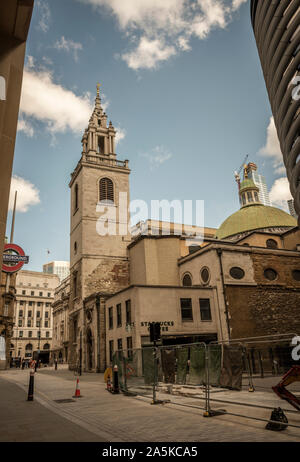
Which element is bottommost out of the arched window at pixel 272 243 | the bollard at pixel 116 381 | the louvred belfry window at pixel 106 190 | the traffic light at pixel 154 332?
the bollard at pixel 116 381

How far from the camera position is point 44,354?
7975cm

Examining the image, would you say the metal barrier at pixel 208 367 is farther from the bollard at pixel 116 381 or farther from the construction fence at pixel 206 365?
the bollard at pixel 116 381

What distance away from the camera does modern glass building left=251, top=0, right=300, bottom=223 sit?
1425 centimetres

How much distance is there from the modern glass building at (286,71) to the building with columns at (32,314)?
86307 millimetres

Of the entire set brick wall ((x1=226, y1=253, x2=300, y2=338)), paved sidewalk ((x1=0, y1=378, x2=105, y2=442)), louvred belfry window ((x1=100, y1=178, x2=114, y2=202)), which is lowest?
paved sidewalk ((x1=0, y1=378, x2=105, y2=442))

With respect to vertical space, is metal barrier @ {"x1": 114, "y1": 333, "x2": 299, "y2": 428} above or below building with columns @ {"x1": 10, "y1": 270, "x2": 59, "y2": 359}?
below

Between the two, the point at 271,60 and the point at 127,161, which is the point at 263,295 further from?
the point at 127,161

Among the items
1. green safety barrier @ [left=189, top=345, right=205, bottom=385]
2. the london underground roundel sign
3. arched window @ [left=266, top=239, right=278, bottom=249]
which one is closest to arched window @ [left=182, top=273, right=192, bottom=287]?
arched window @ [left=266, top=239, right=278, bottom=249]

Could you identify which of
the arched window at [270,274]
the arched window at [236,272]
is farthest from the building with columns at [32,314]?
the arched window at [270,274]

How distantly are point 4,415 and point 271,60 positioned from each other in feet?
59.9

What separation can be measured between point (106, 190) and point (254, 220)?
2006 centimetres

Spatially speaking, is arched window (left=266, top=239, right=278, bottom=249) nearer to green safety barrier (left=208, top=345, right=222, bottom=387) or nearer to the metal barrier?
the metal barrier

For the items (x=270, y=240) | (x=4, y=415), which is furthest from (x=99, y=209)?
(x=4, y=415)

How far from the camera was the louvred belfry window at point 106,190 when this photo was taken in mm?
41053
